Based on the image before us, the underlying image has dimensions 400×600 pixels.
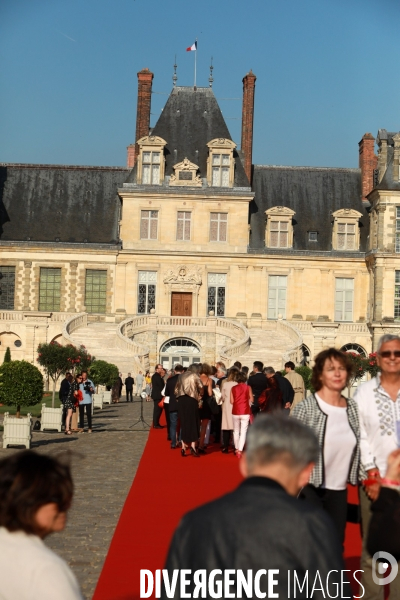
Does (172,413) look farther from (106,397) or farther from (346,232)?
(346,232)

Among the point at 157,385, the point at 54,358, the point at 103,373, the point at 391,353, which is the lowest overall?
the point at 103,373

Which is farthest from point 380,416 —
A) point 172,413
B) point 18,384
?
point 18,384

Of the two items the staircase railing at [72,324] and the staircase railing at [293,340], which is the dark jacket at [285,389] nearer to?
the staircase railing at [293,340]

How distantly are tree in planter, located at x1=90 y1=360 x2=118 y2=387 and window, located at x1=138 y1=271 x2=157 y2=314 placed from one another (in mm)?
9916

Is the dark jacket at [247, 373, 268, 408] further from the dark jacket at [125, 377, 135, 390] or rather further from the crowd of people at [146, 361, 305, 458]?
the dark jacket at [125, 377, 135, 390]

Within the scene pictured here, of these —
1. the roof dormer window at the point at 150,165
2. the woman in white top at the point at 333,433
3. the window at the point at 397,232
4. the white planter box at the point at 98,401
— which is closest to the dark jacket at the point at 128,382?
the white planter box at the point at 98,401

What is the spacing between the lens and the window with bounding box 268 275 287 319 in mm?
43906

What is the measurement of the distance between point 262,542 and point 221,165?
1608 inches

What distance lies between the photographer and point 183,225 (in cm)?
4388

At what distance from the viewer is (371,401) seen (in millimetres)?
6316

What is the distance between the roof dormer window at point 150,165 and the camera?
43.5 meters

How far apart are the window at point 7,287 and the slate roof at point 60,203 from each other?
147cm

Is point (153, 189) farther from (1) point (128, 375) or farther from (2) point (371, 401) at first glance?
(2) point (371, 401)

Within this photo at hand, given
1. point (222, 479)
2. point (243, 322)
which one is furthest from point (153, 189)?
point (222, 479)
